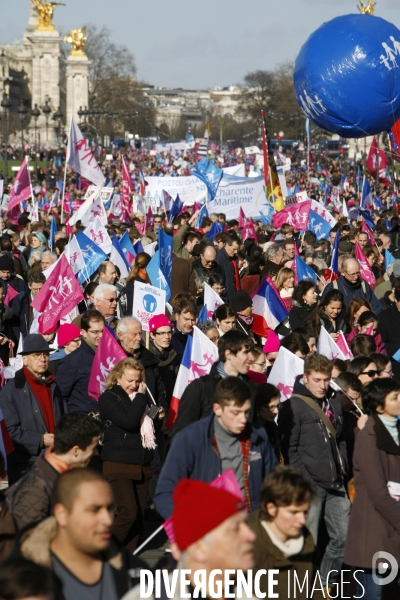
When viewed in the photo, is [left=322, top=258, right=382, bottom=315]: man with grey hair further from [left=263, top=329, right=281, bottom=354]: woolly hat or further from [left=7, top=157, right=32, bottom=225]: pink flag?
[left=7, top=157, right=32, bottom=225]: pink flag

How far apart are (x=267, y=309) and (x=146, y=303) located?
1029 mm

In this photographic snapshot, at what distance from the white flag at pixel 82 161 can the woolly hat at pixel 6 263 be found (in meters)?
7.25

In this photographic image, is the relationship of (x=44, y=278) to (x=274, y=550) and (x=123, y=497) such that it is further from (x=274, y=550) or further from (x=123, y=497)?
(x=274, y=550)

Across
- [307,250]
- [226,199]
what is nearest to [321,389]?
[307,250]

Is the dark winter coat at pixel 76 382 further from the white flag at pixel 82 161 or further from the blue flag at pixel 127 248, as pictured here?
the white flag at pixel 82 161

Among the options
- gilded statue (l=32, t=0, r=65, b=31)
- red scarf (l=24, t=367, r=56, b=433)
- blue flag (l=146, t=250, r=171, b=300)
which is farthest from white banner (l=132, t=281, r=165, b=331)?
gilded statue (l=32, t=0, r=65, b=31)

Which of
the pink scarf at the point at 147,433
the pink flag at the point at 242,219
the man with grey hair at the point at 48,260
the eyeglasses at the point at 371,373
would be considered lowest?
the pink flag at the point at 242,219

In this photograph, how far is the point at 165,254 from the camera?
11469 millimetres

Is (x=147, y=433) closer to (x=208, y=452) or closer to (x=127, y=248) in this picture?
(x=208, y=452)

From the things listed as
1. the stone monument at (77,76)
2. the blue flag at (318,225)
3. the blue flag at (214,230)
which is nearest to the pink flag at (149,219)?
the blue flag at (214,230)

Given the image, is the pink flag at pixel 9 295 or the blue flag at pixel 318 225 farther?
the blue flag at pixel 318 225

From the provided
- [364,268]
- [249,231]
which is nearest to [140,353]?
[364,268]

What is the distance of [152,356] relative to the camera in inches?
283

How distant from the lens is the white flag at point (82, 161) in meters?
18.0
